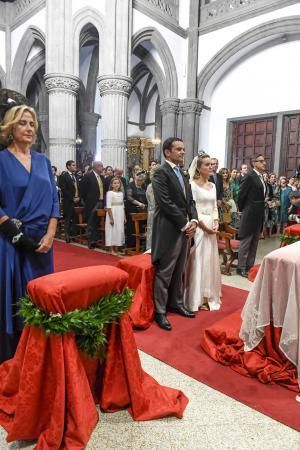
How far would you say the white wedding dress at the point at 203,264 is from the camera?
355cm

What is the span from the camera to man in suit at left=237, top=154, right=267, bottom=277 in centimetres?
478

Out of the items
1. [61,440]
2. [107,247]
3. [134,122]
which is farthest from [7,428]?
[134,122]

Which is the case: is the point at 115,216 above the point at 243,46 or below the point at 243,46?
below

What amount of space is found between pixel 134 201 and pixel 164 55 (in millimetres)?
7169

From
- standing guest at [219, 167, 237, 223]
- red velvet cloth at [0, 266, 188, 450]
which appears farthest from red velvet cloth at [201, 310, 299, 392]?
standing guest at [219, 167, 237, 223]

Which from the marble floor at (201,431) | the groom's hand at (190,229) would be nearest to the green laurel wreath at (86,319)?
the marble floor at (201,431)

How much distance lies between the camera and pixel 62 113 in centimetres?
938

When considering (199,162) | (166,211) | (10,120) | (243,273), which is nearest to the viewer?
(10,120)

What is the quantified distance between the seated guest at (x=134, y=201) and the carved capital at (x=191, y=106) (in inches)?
222

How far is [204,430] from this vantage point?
1844 mm

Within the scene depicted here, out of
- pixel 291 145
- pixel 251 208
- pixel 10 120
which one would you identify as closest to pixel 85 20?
pixel 291 145

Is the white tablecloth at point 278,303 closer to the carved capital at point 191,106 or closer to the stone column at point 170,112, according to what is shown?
the carved capital at point 191,106

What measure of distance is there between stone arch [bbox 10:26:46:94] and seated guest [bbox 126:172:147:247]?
741 cm

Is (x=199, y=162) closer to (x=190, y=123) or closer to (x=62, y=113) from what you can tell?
(x=62, y=113)
